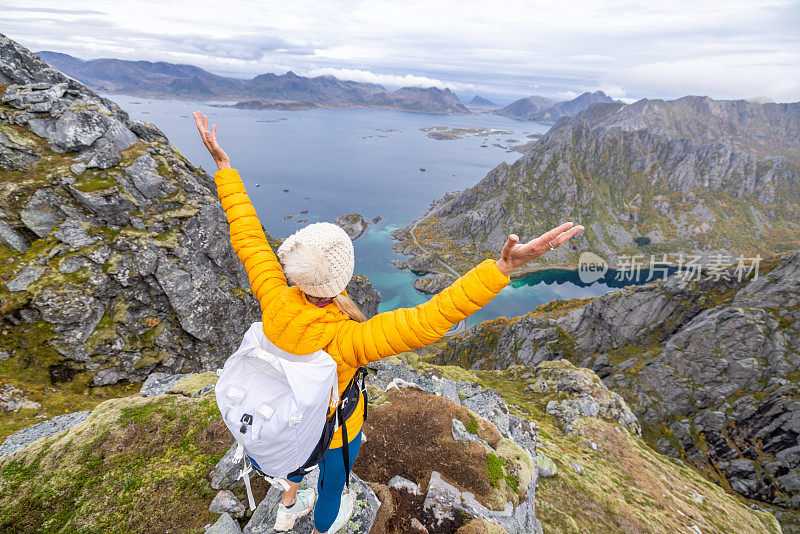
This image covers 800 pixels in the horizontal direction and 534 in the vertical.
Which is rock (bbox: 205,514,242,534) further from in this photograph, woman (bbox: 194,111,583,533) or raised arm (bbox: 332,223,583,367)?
raised arm (bbox: 332,223,583,367)

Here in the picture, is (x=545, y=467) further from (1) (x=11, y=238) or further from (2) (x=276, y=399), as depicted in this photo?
(1) (x=11, y=238)

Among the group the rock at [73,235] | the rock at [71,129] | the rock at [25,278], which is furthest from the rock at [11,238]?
the rock at [71,129]

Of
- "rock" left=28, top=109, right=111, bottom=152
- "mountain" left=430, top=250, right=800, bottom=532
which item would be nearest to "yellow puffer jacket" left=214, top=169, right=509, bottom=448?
"rock" left=28, top=109, right=111, bottom=152

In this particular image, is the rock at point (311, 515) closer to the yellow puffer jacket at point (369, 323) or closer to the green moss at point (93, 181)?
the yellow puffer jacket at point (369, 323)

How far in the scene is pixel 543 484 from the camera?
13.3 metres

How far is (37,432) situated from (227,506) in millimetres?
10859

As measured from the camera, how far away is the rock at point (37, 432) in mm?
11251

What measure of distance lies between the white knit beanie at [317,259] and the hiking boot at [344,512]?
17.7ft

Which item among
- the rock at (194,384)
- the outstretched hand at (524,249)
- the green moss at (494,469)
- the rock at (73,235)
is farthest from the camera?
the rock at (73,235)

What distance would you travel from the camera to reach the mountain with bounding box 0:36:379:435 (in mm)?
19547

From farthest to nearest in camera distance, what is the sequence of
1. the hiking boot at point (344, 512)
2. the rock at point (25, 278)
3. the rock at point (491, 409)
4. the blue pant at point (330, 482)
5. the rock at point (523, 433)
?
the rock at point (25, 278), the rock at point (491, 409), the rock at point (523, 433), the hiking boot at point (344, 512), the blue pant at point (330, 482)

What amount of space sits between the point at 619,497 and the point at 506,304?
107 meters

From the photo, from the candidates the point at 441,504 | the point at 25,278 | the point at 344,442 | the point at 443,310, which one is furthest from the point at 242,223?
the point at 25,278

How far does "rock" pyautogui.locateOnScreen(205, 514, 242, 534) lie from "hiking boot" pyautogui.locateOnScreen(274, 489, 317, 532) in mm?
932
